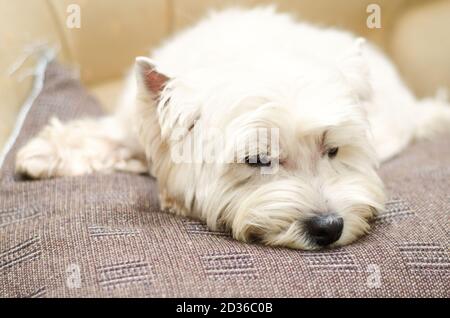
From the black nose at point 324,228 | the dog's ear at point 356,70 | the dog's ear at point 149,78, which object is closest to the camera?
the black nose at point 324,228

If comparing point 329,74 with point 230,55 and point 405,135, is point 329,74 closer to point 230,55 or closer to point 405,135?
point 230,55

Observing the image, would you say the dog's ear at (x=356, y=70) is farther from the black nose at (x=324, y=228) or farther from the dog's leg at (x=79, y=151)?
the dog's leg at (x=79, y=151)

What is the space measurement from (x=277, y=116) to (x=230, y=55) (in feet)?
1.12

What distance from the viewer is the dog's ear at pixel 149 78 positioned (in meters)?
1.50

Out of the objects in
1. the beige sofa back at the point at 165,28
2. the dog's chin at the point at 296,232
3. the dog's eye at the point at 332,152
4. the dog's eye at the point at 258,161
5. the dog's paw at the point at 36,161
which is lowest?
the dog's chin at the point at 296,232

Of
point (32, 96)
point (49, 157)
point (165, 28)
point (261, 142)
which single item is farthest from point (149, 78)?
point (165, 28)

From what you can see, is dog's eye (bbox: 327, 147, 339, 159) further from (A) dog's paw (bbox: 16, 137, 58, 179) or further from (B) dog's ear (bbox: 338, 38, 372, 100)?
(A) dog's paw (bbox: 16, 137, 58, 179)

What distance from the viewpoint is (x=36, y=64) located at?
223 cm

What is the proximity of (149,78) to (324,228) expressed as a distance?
1.85 ft

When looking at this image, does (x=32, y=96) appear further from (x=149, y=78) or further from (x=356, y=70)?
(x=356, y=70)

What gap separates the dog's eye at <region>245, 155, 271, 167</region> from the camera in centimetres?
146

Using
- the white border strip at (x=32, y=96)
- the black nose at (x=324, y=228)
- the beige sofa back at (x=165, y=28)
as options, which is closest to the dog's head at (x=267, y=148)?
the black nose at (x=324, y=228)

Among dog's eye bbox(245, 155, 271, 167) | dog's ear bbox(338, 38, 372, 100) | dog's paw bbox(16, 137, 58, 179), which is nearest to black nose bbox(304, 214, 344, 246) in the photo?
dog's eye bbox(245, 155, 271, 167)

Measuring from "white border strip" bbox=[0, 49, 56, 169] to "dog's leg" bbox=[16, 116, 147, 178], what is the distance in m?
0.06
